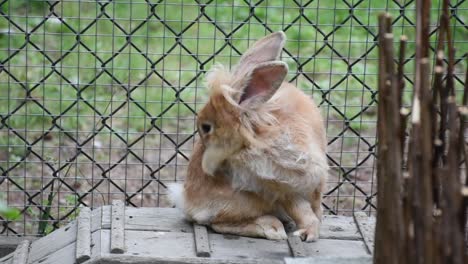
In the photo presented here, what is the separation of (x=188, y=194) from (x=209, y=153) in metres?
0.32

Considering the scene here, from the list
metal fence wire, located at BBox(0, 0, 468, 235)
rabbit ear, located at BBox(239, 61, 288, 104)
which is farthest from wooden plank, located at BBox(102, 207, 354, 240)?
rabbit ear, located at BBox(239, 61, 288, 104)

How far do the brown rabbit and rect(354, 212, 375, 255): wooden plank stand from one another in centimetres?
22

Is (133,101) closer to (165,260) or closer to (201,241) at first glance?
(201,241)

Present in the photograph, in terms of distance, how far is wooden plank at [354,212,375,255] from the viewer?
4906 mm

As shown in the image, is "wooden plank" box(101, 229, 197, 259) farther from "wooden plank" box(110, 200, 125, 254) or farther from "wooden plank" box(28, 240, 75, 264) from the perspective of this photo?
"wooden plank" box(28, 240, 75, 264)

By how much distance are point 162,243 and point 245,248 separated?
1.27 feet

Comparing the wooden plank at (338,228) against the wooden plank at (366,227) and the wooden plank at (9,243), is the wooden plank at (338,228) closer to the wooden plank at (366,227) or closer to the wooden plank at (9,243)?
the wooden plank at (366,227)

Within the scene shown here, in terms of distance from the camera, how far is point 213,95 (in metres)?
Answer: 4.75

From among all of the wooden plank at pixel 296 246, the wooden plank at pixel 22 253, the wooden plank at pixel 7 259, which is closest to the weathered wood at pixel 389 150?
the wooden plank at pixel 296 246

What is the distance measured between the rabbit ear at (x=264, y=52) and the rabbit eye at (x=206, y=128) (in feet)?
0.94

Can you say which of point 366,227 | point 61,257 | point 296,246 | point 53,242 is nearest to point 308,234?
point 296,246

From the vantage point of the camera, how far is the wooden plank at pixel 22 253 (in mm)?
A: 5139

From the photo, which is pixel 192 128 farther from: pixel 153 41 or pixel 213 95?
pixel 213 95

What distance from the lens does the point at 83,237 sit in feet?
16.0
